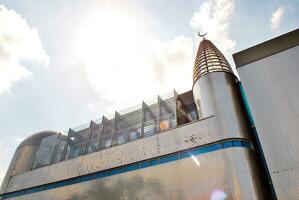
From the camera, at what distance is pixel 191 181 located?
17500 millimetres

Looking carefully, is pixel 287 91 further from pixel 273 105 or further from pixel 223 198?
pixel 223 198

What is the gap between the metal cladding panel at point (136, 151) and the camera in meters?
19.1

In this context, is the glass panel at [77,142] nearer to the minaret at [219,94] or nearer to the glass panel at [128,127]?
the glass panel at [128,127]

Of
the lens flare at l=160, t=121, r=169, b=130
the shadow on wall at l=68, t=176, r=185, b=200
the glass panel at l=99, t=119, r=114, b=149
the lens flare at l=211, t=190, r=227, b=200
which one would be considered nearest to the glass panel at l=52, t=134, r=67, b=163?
the glass panel at l=99, t=119, r=114, b=149

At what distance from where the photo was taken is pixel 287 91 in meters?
17.1

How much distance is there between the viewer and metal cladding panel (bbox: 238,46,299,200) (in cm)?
1464

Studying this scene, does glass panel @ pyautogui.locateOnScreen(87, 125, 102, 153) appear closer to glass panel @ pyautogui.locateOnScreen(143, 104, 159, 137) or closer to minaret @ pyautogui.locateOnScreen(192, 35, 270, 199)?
glass panel @ pyautogui.locateOnScreen(143, 104, 159, 137)

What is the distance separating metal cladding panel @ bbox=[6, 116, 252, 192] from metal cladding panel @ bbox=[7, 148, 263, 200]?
1.39 m

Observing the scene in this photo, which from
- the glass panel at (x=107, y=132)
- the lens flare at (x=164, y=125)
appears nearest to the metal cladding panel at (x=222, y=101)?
the lens flare at (x=164, y=125)

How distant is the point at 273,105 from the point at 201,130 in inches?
252

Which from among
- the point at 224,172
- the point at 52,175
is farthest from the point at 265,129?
the point at 52,175

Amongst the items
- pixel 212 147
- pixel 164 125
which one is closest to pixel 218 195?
pixel 212 147

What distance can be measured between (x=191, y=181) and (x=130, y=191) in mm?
6261

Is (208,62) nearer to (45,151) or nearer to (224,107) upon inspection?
(224,107)
